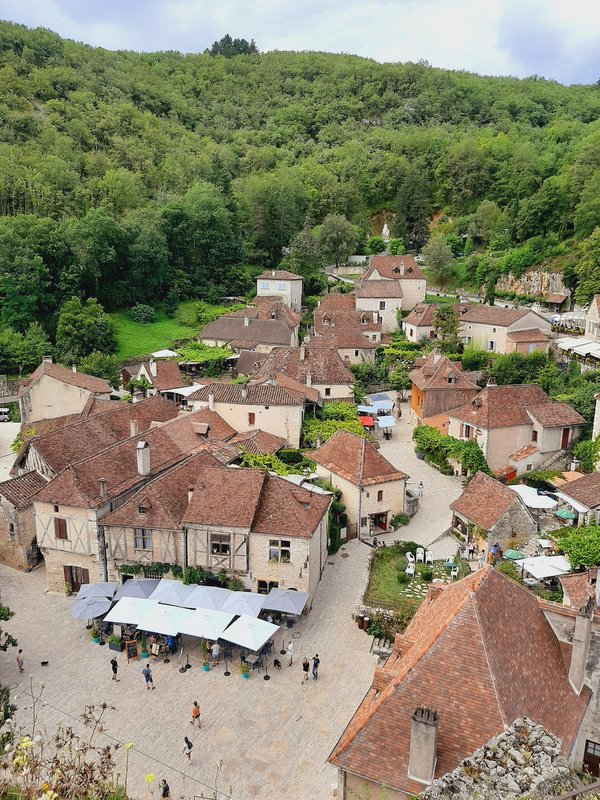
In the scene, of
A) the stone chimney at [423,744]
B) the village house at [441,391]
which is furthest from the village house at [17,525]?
the village house at [441,391]

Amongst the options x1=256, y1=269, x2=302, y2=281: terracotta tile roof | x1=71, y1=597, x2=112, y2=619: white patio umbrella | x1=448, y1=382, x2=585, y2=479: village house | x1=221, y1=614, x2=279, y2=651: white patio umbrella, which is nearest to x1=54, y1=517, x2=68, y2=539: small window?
x1=71, y1=597, x2=112, y2=619: white patio umbrella

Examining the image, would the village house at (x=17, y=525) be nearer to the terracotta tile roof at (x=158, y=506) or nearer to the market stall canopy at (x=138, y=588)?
the terracotta tile roof at (x=158, y=506)

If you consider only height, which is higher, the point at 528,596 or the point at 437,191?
the point at 437,191

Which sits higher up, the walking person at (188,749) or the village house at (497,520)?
the village house at (497,520)

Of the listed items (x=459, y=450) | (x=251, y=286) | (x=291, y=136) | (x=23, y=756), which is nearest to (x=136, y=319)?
(x=251, y=286)

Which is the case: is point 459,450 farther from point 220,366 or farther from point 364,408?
point 220,366

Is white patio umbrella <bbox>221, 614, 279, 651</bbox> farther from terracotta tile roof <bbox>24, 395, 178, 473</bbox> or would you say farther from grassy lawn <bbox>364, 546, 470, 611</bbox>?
terracotta tile roof <bbox>24, 395, 178, 473</bbox>
